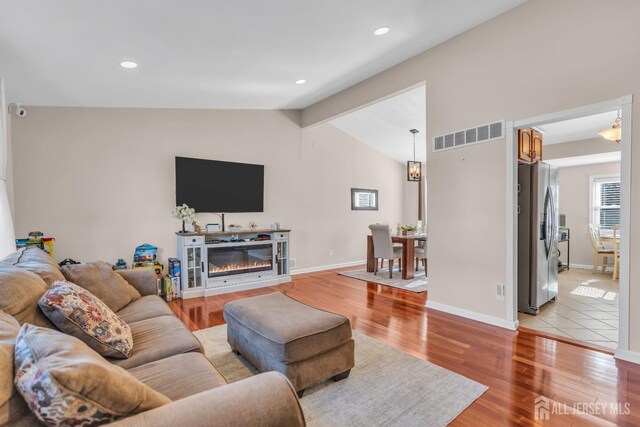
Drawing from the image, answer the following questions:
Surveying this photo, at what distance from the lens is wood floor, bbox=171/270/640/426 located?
1.97m

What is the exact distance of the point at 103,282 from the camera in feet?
8.16

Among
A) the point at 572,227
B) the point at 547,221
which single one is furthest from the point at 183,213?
the point at 572,227

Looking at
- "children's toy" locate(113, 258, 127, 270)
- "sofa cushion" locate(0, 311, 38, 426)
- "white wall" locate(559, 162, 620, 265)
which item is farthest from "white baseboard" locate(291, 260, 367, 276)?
"sofa cushion" locate(0, 311, 38, 426)

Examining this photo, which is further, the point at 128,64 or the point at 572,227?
the point at 572,227

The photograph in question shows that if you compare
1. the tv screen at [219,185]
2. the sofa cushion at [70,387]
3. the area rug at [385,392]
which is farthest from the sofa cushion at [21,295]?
the tv screen at [219,185]

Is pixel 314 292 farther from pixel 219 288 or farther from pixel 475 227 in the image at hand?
pixel 475 227

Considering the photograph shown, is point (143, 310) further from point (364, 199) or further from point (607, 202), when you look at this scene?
point (607, 202)

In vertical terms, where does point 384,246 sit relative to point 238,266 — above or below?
above

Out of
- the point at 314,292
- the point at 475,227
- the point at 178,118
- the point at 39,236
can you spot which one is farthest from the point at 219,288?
the point at 475,227

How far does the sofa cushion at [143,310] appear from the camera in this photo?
2.29m

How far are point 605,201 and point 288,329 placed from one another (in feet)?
24.6

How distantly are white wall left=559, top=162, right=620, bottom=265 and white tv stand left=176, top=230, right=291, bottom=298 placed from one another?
608cm

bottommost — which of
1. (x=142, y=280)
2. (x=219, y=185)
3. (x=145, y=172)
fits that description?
(x=142, y=280)

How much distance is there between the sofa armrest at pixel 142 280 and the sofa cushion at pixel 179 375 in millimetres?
1444
